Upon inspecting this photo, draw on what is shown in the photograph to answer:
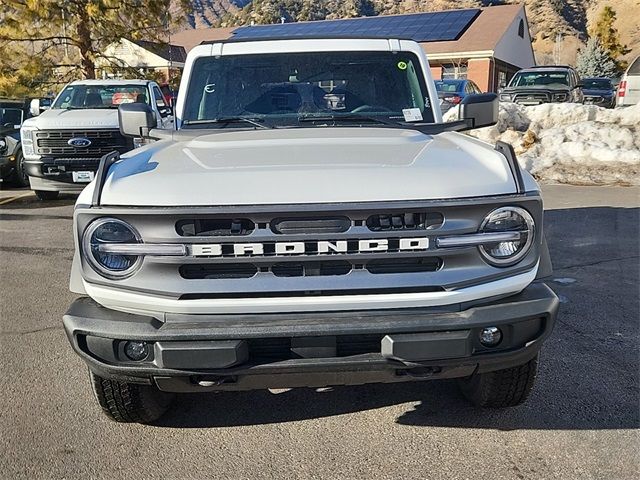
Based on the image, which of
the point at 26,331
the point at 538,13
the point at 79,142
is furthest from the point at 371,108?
the point at 538,13

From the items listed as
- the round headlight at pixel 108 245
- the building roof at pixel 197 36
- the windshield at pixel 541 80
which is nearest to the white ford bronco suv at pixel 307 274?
the round headlight at pixel 108 245

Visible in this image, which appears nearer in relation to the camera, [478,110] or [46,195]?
[478,110]

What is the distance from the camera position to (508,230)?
260 cm

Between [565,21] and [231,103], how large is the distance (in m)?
99.0

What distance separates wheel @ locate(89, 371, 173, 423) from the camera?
2.99 metres

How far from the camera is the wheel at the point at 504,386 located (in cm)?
307

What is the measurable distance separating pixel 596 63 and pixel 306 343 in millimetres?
48079

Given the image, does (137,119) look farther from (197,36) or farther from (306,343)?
(197,36)

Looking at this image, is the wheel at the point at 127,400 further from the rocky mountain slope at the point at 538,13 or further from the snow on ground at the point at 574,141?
the rocky mountain slope at the point at 538,13

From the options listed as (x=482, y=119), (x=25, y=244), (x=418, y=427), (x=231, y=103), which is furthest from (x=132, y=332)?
(x=25, y=244)

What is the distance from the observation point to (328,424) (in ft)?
10.7

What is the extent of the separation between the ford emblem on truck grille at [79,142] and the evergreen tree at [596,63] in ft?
137

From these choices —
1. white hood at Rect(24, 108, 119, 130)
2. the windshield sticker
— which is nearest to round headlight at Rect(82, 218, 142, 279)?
the windshield sticker

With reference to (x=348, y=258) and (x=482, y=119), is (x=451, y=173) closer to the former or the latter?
(x=348, y=258)
